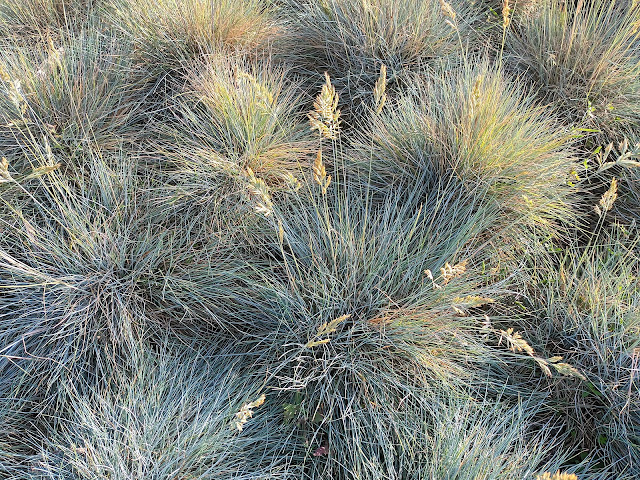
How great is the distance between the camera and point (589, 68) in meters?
3.05

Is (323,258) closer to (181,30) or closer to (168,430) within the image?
(168,430)

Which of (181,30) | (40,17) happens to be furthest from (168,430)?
(40,17)

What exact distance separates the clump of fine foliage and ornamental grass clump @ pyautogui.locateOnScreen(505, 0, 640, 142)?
2 cm

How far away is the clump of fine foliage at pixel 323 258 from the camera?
204 centimetres

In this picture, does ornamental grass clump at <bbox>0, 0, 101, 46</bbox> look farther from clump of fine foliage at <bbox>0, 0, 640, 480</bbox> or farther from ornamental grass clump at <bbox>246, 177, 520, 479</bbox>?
ornamental grass clump at <bbox>246, 177, 520, 479</bbox>

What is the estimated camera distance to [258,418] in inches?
83.7

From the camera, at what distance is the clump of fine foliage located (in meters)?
2.04

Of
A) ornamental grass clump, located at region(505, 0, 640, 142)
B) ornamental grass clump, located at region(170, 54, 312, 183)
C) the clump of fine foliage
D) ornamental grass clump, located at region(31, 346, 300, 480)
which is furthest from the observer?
ornamental grass clump, located at region(505, 0, 640, 142)

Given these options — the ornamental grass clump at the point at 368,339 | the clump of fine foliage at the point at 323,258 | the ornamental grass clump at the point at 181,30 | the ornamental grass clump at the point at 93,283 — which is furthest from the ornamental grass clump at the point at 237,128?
the ornamental grass clump at the point at 368,339

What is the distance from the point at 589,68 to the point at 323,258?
2.00 metres

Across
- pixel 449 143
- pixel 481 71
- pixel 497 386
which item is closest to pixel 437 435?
pixel 497 386

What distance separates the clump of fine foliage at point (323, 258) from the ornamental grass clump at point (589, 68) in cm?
2

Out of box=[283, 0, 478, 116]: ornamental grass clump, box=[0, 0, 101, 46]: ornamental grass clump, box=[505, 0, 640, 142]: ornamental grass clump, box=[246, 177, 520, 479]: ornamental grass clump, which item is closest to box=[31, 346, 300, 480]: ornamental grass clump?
box=[246, 177, 520, 479]: ornamental grass clump

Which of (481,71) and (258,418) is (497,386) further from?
(481,71)
